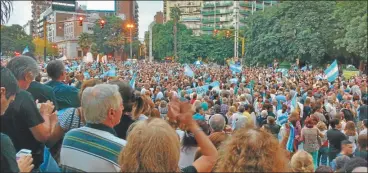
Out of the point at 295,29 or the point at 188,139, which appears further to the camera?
the point at 295,29

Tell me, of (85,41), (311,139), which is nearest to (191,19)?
(85,41)

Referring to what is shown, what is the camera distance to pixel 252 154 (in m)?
3.20

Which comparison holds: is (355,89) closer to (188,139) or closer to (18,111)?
(188,139)

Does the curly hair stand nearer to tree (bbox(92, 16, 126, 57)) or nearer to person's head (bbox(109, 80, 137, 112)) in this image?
person's head (bbox(109, 80, 137, 112))

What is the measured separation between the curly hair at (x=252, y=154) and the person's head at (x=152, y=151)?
34cm

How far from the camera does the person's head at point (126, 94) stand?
205 inches

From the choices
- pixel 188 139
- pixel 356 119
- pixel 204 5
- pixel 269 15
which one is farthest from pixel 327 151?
pixel 204 5

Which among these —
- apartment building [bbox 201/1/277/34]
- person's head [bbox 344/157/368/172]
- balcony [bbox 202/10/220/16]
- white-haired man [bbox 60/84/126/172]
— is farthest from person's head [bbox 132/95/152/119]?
balcony [bbox 202/10/220/16]

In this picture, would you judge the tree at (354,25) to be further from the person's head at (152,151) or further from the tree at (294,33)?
the person's head at (152,151)

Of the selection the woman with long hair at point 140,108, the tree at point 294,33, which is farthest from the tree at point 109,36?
the woman with long hair at point 140,108

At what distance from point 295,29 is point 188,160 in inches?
2316

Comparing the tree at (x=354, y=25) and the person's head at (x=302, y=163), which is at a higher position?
the tree at (x=354, y=25)

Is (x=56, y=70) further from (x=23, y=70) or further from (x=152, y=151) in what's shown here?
(x=152, y=151)

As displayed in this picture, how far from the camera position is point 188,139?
5.00 metres
